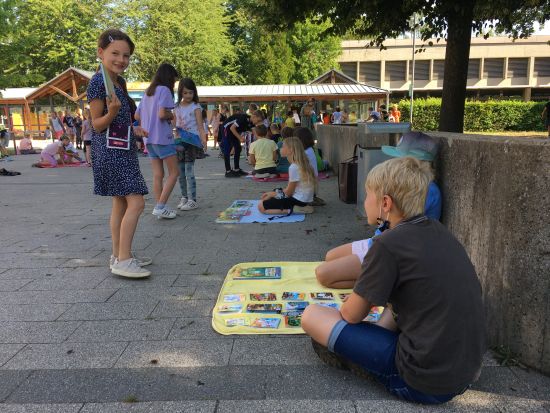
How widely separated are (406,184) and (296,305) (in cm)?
164

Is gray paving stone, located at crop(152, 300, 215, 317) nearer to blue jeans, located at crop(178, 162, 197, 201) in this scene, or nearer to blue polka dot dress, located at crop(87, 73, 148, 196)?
blue polka dot dress, located at crop(87, 73, 148, 196)

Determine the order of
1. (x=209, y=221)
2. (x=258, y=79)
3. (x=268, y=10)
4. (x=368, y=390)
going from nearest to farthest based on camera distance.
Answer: (x=368, y=390) → (x=209, y=221) → (x=268, y=10) → (x=258, y=79)

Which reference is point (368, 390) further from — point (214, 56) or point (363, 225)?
point (214, 56)

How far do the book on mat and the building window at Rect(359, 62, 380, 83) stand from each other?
53.2 meters

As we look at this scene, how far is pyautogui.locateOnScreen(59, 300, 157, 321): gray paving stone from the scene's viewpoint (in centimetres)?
→ 339

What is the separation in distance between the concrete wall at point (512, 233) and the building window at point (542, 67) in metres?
57.6

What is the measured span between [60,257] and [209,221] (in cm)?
209

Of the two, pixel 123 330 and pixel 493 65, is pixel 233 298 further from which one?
pixel 493 65

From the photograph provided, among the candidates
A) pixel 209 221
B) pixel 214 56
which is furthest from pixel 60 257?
pixel 214 56

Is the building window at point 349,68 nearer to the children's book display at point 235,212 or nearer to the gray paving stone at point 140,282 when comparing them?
the children's book display at point 235,212

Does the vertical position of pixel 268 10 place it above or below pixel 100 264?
above

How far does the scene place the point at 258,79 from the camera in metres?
43.7

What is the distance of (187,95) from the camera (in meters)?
7.15

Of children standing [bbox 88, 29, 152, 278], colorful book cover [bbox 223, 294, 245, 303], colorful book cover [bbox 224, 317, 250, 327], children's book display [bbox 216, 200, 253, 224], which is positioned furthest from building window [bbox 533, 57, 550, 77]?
colorful book cover [bbox 224, 317, 250, 327]
